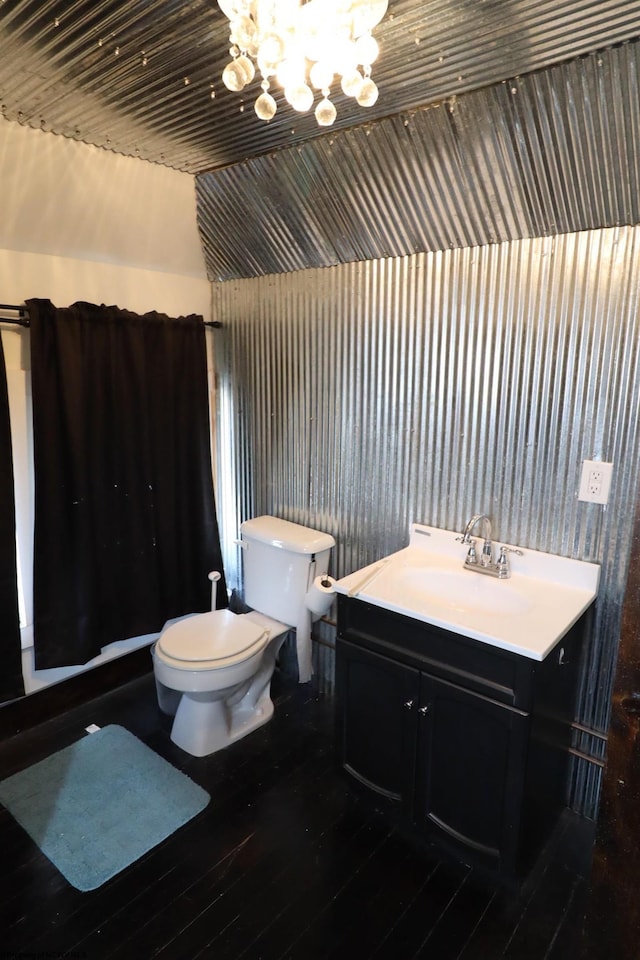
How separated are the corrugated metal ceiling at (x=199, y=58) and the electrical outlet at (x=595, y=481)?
1.12 meters

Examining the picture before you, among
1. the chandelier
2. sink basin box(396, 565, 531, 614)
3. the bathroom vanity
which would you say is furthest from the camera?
sink basin box(396, 565, 531, 614)

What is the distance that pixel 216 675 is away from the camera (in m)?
2.19

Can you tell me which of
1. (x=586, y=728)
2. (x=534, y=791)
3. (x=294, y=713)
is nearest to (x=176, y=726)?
(x=294, y=713)

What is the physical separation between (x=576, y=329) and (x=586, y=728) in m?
1.36

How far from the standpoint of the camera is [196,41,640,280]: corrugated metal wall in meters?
1.48

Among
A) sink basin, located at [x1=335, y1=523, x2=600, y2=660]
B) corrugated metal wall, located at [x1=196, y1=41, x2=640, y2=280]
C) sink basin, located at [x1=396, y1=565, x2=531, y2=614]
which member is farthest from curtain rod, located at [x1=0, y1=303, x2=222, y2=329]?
sink basin, located at [x1=396, y1=565, x2=531, y2=614]

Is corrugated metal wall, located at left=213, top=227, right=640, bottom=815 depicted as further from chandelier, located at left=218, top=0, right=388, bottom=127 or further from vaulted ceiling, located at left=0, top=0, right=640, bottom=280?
chandelier, located at left=218, top=0, right=388, bottom=127

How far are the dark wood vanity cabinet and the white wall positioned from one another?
4.63ft

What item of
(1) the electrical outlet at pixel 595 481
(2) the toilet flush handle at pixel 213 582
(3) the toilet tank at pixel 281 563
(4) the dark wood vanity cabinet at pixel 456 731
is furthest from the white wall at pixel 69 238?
(1) the electrical outlet at pixel 595 481

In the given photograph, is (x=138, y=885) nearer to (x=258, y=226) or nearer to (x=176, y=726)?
(x=176, y=726)

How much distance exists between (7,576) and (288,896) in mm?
1534

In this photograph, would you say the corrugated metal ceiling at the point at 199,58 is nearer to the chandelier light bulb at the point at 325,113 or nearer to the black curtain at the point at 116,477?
the chandelier light bulb at the point at 325,113

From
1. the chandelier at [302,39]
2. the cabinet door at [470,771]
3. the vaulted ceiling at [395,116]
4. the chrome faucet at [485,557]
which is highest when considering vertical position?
the vaulted ceiling at [395,116]

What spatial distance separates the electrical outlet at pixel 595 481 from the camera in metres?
1.81
